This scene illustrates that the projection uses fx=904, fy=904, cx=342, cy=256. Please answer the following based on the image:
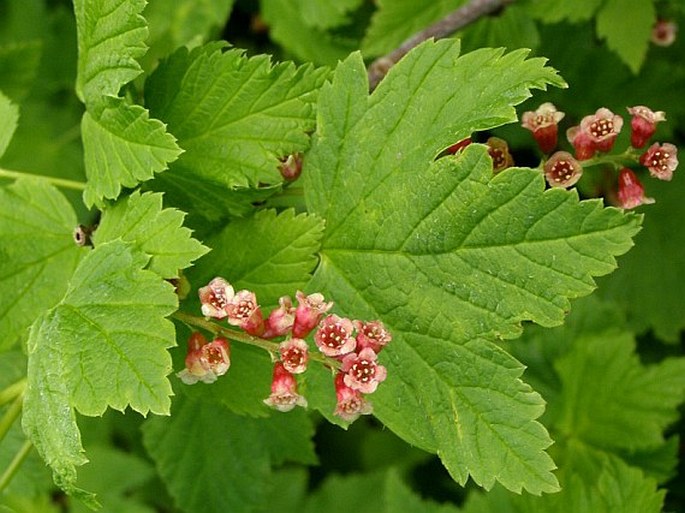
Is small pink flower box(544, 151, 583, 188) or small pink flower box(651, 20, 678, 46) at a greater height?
small pink flower box(544, 151, 583, 188)

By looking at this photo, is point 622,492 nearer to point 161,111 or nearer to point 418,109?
point 418,109

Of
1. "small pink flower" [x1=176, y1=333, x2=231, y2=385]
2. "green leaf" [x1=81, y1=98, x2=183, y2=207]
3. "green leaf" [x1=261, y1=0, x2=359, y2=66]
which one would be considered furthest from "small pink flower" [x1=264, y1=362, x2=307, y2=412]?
"green leaf" [x1=261, y1=0, x2=359, y2=66]

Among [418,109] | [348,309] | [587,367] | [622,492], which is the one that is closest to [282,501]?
[587,367]

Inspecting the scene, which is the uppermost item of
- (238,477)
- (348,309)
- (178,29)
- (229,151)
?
(229,151)

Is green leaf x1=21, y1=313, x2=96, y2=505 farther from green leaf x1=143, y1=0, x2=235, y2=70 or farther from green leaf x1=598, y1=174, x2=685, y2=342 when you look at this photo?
green leaf x1=598, y1=174, x2=685, y2=342

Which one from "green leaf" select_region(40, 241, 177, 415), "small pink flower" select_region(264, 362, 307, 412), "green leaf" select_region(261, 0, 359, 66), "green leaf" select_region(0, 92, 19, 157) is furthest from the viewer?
"green leaf" select_region(261, 0, 359, 66)

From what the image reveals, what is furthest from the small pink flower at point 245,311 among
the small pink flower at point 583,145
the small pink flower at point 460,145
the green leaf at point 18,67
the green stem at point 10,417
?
the green leaf at point 18,67

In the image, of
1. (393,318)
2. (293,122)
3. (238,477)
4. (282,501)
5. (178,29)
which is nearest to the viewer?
(393,318)
